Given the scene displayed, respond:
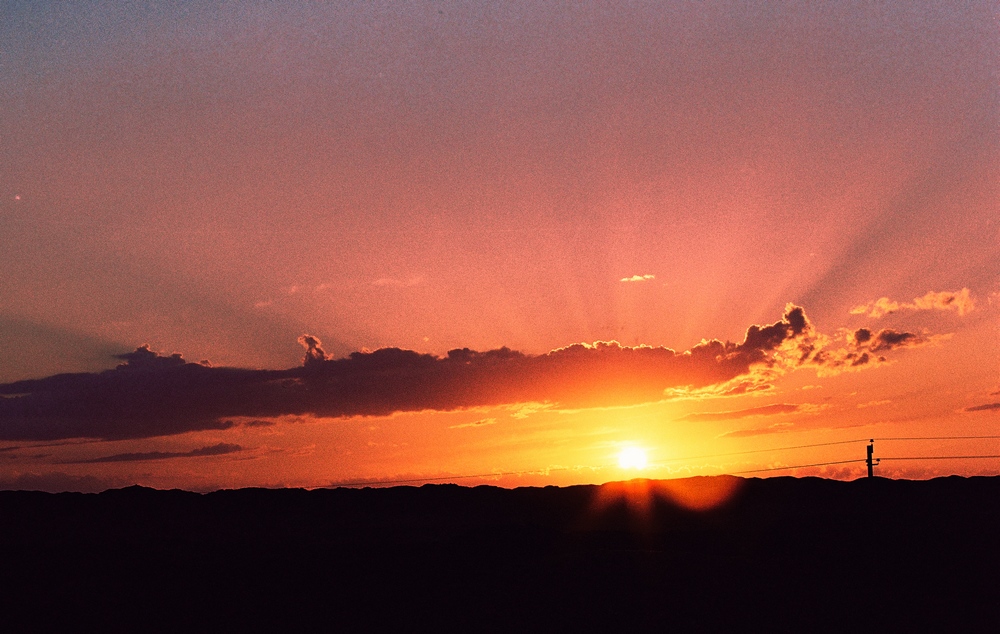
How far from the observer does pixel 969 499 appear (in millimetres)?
48219

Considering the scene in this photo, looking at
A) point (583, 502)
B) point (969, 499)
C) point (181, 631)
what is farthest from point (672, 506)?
point (181, 631)

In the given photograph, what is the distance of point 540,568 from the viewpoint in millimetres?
28938

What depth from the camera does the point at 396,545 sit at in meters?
39.8

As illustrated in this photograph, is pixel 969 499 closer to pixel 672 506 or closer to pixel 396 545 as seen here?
pixel 672 506

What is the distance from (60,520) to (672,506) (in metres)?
42.6

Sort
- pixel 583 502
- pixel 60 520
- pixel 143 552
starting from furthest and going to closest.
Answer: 1. pixel 583 502
2. pixel 60 520
3. pixel 143 552

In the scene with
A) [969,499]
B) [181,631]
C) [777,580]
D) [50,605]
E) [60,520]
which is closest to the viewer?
[777,580]

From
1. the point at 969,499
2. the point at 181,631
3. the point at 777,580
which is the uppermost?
the point at 969,499

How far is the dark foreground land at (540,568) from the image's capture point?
25.5m

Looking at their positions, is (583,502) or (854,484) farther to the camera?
(583,502)

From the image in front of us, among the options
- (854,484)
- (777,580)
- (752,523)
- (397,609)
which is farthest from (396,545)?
(854,484)

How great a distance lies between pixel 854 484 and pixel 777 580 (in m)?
31.0

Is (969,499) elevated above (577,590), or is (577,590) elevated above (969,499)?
(969,499)

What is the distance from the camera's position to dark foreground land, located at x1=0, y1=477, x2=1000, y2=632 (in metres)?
25.5
